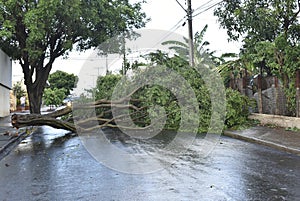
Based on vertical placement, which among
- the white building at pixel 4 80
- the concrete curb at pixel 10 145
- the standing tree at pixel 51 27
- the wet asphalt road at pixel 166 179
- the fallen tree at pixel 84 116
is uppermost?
the standing tree at pixel 51 27

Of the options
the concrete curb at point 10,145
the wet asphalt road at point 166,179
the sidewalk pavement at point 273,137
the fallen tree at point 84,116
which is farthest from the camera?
the fallen tree at point 84,116

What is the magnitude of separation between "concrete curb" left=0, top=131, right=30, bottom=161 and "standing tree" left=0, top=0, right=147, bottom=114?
22.3 feet

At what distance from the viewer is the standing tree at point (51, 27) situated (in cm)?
1844

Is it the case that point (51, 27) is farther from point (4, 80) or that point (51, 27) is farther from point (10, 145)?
point (10, 145)

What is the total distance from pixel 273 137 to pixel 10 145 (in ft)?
28.6

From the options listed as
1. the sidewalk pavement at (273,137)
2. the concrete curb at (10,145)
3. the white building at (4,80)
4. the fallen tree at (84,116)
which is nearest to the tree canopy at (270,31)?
the sidewalk pavement at (273,137)

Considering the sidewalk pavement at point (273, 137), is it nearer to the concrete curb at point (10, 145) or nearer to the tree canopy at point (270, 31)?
the tree canopy at point (270, 31)

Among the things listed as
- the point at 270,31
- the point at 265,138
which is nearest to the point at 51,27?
the point at 270,31

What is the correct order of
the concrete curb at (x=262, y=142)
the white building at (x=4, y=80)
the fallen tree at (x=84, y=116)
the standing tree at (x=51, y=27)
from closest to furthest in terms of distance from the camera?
the concrete curb at (x=262, y=142), the fallen tree at (x=84, y=116), the standing tree at (x=51, y=27), the white building at (x=4, y=80)

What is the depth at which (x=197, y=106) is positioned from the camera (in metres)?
14.4

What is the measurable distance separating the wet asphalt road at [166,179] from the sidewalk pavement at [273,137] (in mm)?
471

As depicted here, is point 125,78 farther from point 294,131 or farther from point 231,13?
point 294,131

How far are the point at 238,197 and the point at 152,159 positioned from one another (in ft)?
11.0

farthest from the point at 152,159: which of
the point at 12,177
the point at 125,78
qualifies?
the point at 125,78
